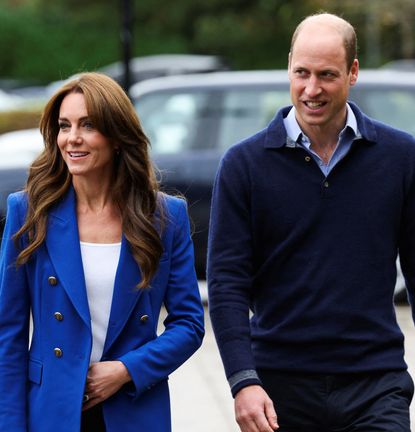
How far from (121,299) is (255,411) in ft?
1.66

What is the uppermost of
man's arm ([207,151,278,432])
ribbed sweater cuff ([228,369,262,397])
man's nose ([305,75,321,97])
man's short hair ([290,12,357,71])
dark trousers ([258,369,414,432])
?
man's short hair ([290,12,357,71])

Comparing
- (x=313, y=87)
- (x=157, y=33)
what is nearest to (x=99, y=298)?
(x=313, y=87)

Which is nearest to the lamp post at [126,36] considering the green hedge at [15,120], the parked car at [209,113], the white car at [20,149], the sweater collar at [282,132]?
the white car at [20,149]

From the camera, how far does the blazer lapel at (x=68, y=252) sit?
352 cm

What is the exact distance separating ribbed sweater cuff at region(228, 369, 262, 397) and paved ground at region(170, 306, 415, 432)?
2.79m

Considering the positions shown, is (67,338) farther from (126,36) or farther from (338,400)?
(126,36)

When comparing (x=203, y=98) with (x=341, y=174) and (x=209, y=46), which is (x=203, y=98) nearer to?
(x=341, y=174)

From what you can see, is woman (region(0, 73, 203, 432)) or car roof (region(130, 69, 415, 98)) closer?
woman (region(0, 73, 203, 432))

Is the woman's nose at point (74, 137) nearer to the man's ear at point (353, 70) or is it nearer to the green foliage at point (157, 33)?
the man's ear at point (353, 70)

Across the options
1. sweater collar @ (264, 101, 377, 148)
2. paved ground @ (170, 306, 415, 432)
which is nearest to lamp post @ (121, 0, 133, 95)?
paved ground @ (170, 306, 415, 432)

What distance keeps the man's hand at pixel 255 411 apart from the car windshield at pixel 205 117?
6.08 m

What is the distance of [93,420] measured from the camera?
360cm

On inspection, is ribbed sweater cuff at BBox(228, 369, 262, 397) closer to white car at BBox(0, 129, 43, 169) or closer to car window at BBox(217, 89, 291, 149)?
white car at BBox(0, 129, 43, 169)

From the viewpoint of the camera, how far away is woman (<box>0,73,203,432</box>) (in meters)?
3.54
